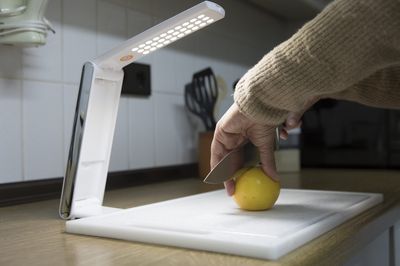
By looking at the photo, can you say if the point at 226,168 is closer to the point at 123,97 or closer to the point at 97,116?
the point at 97,116

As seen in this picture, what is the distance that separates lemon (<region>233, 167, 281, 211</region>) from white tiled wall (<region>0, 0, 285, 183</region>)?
0.46 metres

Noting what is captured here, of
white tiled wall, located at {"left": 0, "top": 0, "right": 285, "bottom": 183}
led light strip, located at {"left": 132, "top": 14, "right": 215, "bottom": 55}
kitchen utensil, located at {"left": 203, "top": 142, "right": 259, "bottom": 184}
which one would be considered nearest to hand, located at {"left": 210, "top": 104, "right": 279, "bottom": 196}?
kitchen utensil, located at {"left": 203, "top": 142, "right": 259, "bottom": 184}

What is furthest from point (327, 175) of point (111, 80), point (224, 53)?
point (111, 80)

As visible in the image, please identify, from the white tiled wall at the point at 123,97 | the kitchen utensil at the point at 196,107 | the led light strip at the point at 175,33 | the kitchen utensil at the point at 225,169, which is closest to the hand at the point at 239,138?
the kitchen utensil at the point at 225,169

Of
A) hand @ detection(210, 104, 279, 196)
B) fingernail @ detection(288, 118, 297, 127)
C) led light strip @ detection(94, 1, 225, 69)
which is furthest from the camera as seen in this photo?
fingernail @ detection(288, 118, 297, 127)

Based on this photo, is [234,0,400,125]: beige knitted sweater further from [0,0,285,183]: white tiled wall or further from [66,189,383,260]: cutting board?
[0,0,285,183]: white tiled wall

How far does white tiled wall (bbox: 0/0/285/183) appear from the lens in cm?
96

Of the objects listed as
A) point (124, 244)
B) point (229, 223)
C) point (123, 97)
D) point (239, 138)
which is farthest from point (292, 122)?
point (123, 97)

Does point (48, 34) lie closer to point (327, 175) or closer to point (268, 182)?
point (268, 182)

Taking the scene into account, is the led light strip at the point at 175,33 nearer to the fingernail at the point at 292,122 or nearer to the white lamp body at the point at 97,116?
the white lamp body at the point at 97,116

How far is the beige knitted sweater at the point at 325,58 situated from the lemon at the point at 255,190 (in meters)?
0.12

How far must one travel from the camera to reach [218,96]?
1.47 m

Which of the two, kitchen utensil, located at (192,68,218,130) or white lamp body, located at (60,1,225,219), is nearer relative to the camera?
white lamp body, located at (60,1,225,219)

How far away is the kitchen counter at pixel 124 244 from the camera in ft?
1.65
